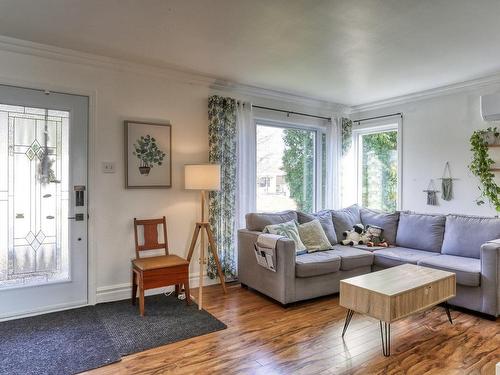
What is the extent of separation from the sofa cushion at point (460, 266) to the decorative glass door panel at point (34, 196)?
145 inches

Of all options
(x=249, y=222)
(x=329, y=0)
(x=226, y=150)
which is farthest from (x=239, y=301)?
(x=329, y=0)

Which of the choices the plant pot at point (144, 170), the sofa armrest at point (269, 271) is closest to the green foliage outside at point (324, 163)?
the sofa armrest at point (269, 271)

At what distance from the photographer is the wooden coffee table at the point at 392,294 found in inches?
98.9

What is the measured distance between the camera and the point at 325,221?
14.9ft

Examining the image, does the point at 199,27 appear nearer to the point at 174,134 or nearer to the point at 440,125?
the point at 174,134

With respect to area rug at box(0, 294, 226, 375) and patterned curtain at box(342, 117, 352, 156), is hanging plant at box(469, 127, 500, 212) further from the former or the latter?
area rug at box(0, 294, 226, 375)

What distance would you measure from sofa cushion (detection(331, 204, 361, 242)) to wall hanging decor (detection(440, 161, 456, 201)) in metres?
1.14

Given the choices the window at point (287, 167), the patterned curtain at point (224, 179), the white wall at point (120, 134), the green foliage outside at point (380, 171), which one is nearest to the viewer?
the white wall at point (120, 134)

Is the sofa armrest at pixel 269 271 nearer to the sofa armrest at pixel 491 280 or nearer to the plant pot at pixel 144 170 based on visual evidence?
the plant pot at pixel 144 170

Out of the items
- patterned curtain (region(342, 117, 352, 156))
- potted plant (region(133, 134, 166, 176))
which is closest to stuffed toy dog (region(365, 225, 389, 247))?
patterned curtain (region(342, 117, 352, 156))

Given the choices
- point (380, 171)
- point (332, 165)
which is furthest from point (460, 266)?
point (332, 165)

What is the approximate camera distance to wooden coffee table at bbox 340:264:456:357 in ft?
8.24

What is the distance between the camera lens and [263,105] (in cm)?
469

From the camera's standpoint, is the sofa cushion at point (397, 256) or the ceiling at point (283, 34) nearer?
the ceiling at point (283, 34)
